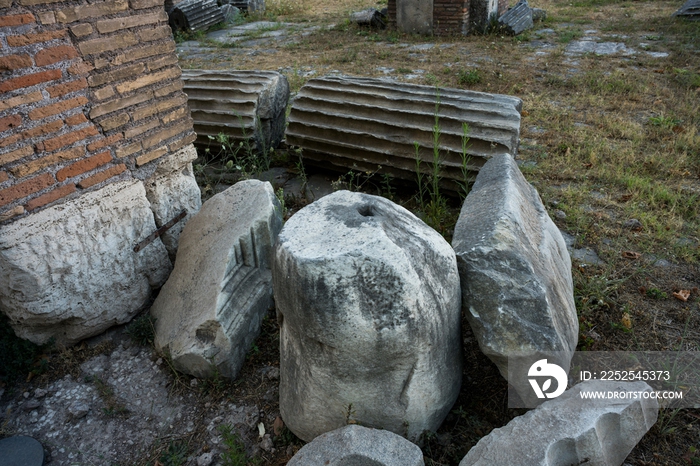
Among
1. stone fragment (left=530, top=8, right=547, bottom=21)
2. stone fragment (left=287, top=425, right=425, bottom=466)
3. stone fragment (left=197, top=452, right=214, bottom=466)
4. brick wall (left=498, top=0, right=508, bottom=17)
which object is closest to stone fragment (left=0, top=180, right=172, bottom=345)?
stone fragment (left=197, top=452, right=214, bottom=466)

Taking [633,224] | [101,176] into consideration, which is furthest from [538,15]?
[101,176]

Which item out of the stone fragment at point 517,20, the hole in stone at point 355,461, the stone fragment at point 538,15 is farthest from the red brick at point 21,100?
the stone fragment at point 538,15

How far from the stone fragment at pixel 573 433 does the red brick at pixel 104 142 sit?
8.37ft

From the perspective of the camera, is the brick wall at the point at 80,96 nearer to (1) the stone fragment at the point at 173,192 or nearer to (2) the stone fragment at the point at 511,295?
(1) the stone fragment at the point at 173,192

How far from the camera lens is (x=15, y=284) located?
2719mm

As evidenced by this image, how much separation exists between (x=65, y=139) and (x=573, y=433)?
287cm

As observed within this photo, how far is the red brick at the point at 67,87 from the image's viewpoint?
264 cm

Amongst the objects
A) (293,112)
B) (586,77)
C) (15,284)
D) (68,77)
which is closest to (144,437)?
(15,284)

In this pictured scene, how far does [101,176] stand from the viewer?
295 cm

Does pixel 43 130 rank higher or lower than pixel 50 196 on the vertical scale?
higher

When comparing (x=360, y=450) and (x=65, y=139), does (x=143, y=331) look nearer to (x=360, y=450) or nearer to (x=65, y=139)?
(x=65, y=139)

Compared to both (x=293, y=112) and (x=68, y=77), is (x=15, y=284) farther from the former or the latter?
(x=293, y=112)

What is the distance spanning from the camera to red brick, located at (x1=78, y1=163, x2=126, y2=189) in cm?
286

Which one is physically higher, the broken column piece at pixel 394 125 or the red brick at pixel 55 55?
the red brick at pixel 55 55
